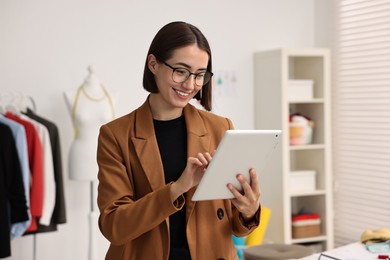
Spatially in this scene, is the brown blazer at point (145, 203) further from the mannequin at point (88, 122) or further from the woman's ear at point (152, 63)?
the mannequin at point (88, 122)

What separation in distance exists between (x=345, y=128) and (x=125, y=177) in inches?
131

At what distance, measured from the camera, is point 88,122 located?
3594mm

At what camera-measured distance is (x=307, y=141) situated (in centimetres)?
466

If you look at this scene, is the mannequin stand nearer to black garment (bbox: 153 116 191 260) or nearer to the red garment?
the red garment

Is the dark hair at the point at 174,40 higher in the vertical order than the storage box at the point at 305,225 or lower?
higher

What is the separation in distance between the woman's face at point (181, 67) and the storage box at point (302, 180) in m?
3.02

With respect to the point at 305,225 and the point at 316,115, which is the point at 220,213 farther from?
the point at 316,115

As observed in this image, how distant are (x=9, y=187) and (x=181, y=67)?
206 cm

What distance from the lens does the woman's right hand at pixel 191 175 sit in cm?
155

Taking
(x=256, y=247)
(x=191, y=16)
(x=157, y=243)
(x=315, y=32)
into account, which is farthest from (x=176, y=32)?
(x=315, y=32)

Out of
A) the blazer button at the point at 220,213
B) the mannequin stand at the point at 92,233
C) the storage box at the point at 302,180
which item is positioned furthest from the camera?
the storage box at the point at 302,180

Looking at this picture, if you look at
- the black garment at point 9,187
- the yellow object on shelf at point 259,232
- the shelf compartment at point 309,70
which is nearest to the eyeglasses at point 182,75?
the black garment at point 9,187

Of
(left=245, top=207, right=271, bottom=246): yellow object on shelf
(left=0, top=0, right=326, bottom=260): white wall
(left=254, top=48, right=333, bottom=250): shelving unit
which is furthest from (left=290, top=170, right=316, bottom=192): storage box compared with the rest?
(left=0, top=0, right=326, bottom=260): white wall

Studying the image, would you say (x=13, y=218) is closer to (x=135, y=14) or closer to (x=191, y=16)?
(x=135, y=14)
